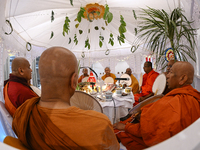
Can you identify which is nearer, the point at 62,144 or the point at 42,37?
the point at 62,144

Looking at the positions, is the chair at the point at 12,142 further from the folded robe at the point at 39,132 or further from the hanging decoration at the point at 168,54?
the hanging decoration at the point at 168,54

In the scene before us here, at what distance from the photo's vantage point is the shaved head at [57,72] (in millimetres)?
579

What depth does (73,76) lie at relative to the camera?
24.7 inches

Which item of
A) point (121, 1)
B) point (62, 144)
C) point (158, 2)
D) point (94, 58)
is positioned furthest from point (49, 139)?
point (94, 58)

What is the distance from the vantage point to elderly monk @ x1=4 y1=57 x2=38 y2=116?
1149 millimetres

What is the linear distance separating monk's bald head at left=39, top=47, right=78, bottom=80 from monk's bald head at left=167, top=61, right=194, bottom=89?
1.09 metres

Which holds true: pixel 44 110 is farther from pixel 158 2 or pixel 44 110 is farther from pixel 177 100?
pixel 158 2

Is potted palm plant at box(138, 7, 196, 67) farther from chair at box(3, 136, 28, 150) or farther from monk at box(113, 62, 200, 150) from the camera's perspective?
chair at box(3, 136, 28, 150)

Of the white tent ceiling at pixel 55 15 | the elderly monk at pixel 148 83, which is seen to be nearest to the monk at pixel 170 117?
the elderly monk at pixel 148 83

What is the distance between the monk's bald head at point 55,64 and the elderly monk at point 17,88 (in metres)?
0.81

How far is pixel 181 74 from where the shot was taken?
3.75 feet

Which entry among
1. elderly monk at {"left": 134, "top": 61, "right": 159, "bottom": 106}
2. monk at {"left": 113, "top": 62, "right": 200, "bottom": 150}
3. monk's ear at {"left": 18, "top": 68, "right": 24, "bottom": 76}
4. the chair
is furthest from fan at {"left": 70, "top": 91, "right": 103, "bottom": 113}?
elderly monk at {"left": 134, "top": 61, "right": 159, "bottom": 106}

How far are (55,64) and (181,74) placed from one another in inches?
46.3

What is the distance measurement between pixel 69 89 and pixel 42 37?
490 cm
